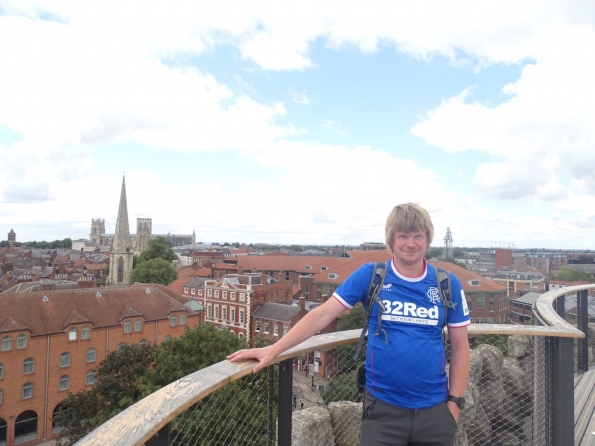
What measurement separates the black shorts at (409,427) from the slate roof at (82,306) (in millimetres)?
26918

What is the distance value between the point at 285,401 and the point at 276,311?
117ft

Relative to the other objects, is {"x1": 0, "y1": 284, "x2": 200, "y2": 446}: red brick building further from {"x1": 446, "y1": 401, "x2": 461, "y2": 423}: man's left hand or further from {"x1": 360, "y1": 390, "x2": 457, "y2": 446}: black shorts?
{"x1": 446, "y1": 401, "x2": 461, "y2": 423}: man's left hand

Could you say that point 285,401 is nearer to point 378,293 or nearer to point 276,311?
point 378,293

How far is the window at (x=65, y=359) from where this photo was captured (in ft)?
81.7

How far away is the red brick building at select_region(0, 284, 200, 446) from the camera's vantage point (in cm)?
2295

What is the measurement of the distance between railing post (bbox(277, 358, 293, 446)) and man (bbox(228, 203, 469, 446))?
1.07ft

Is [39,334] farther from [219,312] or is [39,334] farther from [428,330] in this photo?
[428,330]

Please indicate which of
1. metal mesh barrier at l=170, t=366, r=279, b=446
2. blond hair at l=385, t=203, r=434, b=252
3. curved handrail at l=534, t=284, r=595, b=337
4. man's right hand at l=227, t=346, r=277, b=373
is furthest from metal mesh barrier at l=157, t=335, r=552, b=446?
blond hair at l=385, t=203, r=434, b=252

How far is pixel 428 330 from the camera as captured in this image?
8.11 ft

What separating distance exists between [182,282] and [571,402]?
52949mm

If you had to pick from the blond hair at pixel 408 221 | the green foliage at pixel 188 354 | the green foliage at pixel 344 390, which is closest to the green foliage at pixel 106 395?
the green foliage at pixel 188 354

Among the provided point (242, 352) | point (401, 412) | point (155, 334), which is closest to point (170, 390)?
point (242, 352)

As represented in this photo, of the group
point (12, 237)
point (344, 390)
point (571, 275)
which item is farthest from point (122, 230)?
point (12, 237)

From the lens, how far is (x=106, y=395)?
19.5m
